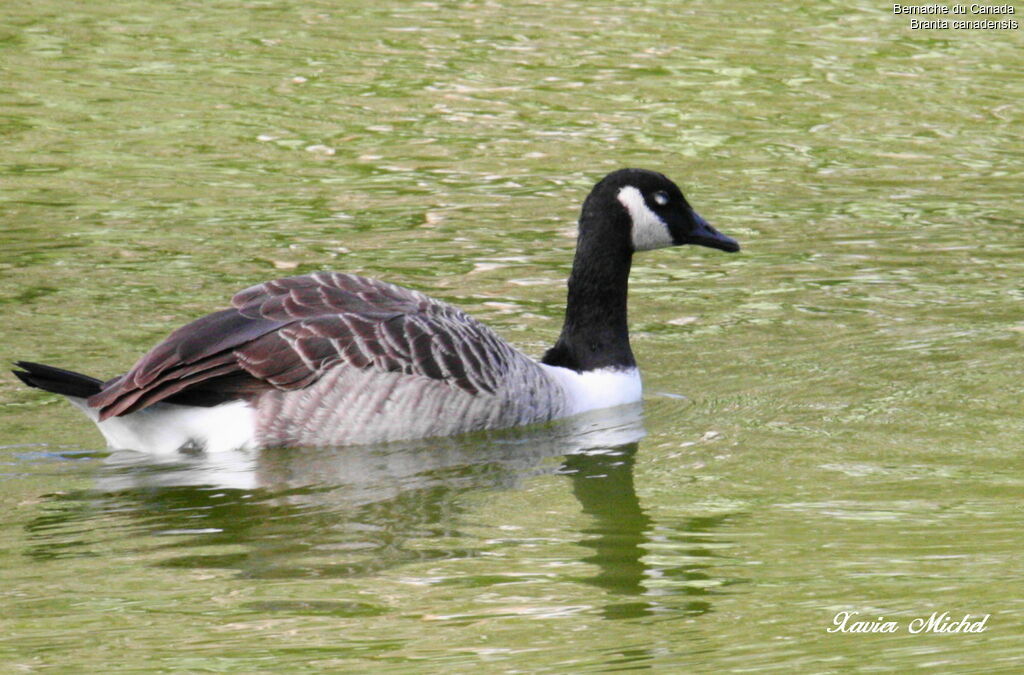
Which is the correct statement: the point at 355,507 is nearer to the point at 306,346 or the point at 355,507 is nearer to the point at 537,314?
the point at 306,346

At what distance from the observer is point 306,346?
31.1 feet

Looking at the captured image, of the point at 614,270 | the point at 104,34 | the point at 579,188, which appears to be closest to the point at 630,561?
the point at 614,270

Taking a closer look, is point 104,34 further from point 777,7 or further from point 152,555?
point 152,555

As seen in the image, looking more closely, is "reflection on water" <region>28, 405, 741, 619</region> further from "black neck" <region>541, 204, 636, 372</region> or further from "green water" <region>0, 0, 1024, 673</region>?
"black neck" <region>541, 204, 636, 372</region>

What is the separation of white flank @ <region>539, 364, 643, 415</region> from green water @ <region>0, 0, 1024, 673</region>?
20 centimetres

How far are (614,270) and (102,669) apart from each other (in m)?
5.21

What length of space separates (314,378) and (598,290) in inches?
81.6

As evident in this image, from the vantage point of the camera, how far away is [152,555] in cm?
781

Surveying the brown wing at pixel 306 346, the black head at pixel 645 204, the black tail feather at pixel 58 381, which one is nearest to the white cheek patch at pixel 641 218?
the black head at pixel 645 204

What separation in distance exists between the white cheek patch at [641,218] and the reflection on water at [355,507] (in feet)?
3.81

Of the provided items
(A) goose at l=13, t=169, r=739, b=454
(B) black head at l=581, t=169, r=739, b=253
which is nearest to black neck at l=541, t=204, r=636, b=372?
(B) black head at l=581, t=169, r=739, b=253

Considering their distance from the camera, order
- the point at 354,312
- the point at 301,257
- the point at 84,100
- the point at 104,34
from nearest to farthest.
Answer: the point at 354,312, the point at 301,257, the point at 84,100, the point at 104,34
